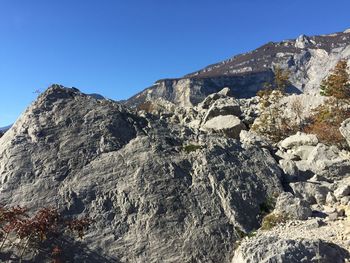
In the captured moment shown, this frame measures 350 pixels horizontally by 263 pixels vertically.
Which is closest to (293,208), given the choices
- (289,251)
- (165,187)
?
(289,251)

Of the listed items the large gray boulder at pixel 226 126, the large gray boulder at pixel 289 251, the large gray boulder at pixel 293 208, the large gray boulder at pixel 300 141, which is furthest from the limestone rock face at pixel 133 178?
the large gray boulder at pixel 226 126

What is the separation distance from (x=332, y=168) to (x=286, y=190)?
10.4ft

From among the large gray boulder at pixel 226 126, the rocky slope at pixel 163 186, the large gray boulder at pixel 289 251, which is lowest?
the large gray boulder at pixel 289 251

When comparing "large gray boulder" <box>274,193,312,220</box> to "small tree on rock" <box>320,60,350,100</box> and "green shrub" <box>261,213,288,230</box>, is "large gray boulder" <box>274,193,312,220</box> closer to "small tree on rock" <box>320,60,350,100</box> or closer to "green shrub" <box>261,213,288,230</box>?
"green shrub" <box>261,213,288,230</box>

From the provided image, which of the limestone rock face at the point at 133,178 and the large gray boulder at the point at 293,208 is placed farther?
the large gray boulder at the point at 293,208

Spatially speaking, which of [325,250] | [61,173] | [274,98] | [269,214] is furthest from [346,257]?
[274,98]

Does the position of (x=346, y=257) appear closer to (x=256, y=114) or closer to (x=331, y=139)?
(x=331, y=139)

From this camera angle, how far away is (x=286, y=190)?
A: 17109 millimetres

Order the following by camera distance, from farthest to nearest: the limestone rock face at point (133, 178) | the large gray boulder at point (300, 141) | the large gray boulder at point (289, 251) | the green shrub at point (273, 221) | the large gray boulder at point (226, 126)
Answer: the large gray boulder at point (226, 126), the large gray boulder at point (300, 141), the green shrub at point (273, 221), the limestone rock face at point (133, 178), the large gray boulder at point (289, 251)

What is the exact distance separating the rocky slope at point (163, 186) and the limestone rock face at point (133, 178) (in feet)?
0.14

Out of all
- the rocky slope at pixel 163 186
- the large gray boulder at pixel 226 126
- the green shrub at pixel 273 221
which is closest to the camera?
the rocky slope at pixel 163 186

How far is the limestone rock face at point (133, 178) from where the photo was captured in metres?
14.3

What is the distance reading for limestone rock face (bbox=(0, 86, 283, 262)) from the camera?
14.3 m

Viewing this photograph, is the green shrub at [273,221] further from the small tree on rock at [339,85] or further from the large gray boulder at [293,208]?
the small tree on rock at [339,85]
